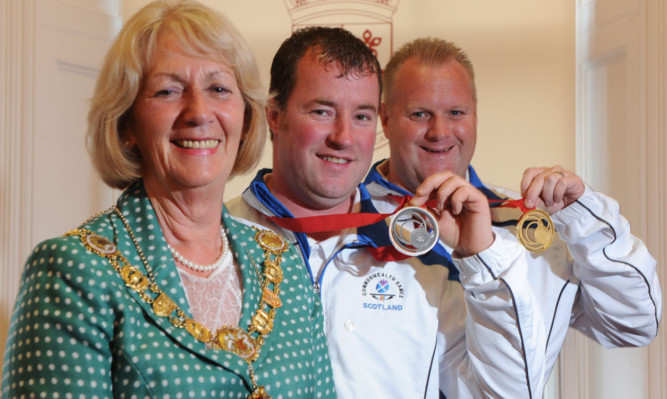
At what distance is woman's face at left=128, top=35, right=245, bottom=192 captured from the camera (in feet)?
4.23

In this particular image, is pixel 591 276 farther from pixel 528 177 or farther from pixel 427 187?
pixel 427 187

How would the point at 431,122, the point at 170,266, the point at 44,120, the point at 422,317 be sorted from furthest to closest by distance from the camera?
the point at 44,120 → the point at 431,122 → the point at 422,317 → the point at 170,266

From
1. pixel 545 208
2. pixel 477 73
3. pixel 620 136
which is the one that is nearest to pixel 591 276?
pixel 545 208

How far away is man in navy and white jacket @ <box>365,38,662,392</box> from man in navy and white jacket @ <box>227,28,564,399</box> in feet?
0.11

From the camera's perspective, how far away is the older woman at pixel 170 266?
1131 mm

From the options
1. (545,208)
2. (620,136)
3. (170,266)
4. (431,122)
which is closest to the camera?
(170,266)

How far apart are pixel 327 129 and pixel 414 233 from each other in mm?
320

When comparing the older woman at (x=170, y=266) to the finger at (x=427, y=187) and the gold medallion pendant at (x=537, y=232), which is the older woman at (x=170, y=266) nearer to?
the finger at (x=427, y=187)

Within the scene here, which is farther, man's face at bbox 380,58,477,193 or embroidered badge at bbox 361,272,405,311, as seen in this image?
man's face at bbox 380,58,477,193

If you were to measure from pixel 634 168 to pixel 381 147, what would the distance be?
87 cm

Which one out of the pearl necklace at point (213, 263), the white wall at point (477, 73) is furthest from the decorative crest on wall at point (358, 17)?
the pearl necklace at point (213, 263)

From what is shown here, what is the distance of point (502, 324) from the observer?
5.14ft

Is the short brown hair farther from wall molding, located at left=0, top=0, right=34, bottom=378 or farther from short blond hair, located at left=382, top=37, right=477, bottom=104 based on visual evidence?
wall molding, located at left=0, top=0, right=34, bottom=378

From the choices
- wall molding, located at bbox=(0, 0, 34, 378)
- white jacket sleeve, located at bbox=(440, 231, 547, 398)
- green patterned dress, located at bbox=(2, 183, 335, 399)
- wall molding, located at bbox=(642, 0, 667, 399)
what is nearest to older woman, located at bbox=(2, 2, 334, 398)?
green patterned dress, located at bbox=(2, 183, 335, 399)
